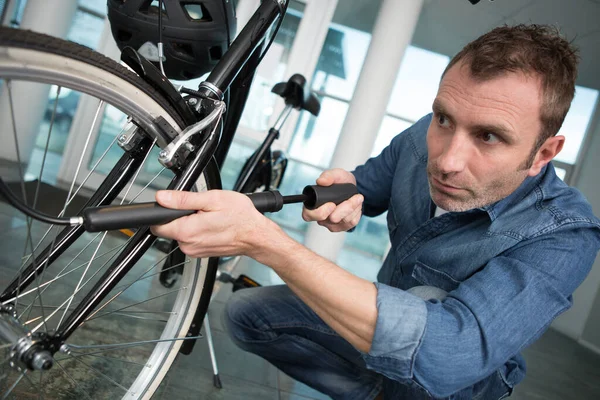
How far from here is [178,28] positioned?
1.01 meters

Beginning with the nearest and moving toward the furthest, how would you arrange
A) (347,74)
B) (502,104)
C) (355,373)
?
1. (502,104)
2. (355,373)
3. (347,74)

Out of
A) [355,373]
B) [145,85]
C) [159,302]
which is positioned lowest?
[159,302]

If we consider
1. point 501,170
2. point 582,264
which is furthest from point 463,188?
point 582,264

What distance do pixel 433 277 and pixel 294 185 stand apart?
5.03 meters

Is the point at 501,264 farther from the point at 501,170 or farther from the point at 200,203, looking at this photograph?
the point at 200,203

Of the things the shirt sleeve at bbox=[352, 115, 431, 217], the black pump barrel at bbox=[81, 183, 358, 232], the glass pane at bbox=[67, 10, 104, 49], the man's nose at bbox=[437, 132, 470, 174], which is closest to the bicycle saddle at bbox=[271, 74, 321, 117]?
the shirt sleeve at bbox=[352, 115, 431, 217]

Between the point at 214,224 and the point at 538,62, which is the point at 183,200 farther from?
the point at 538,62

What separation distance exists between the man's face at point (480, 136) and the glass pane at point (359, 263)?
312cm

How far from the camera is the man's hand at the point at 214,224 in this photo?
2.26ft

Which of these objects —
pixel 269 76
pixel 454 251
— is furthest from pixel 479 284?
pixel 269 76

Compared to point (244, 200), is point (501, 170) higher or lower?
higher

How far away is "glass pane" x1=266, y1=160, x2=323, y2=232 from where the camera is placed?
5984mm

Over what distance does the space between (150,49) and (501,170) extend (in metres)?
0.74

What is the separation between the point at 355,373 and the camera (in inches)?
49.3
